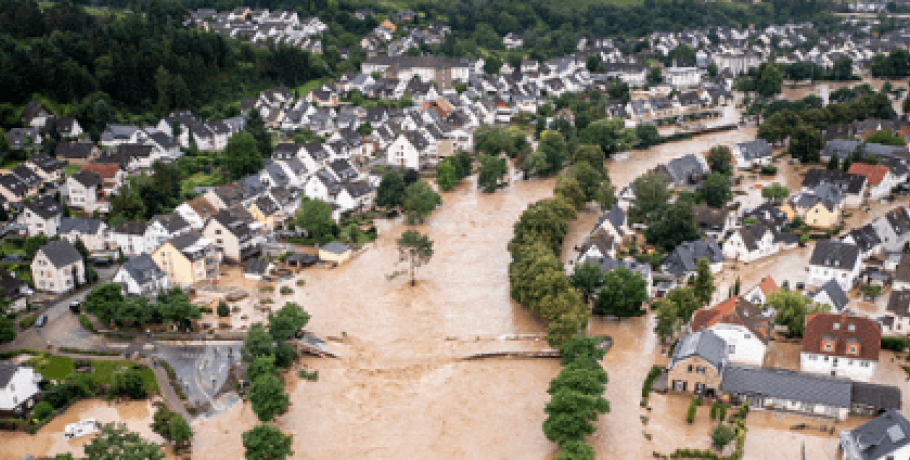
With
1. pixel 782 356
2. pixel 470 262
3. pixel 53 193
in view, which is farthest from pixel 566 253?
pixel 53 193

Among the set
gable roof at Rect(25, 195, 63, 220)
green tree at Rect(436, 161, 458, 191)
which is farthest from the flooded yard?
green tree at Rect(436, 161, 458, 191)

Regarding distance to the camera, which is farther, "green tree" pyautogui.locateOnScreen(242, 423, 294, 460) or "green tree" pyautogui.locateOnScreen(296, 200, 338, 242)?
"green tree" pyautogui.locateOnScreen(296, 200, 338, 242)

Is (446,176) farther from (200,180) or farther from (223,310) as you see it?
(223,310)

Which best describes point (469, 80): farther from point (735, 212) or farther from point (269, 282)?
point (269, 282)

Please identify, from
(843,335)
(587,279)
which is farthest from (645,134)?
(843,335)

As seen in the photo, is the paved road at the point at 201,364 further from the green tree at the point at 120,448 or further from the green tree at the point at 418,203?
the green tree at the point at 418,203

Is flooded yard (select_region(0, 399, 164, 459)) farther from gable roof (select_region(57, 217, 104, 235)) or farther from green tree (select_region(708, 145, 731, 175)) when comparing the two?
green tree (select_region(708, 145, 731, 175))
